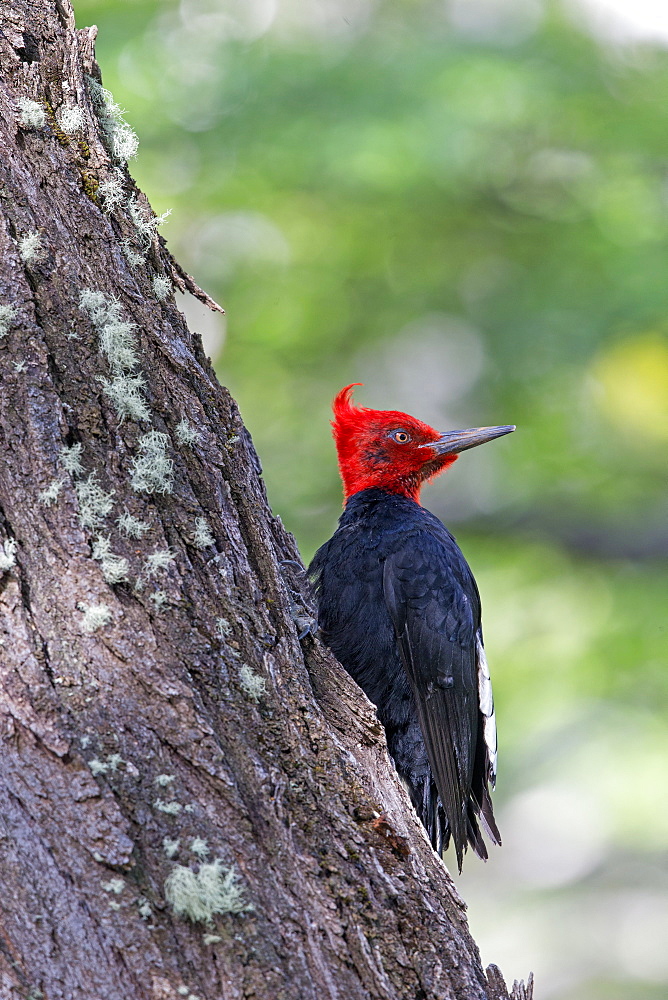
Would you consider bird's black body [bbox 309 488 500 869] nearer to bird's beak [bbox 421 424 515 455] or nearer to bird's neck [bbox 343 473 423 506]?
bird's neck [bbox 343 473 423 506]

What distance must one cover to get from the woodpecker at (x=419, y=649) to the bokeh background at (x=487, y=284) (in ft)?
10.1

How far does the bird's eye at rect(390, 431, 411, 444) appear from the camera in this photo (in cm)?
366

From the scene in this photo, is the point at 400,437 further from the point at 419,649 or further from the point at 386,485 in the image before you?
the point at 419,649

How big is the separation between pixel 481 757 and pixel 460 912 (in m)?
1.34

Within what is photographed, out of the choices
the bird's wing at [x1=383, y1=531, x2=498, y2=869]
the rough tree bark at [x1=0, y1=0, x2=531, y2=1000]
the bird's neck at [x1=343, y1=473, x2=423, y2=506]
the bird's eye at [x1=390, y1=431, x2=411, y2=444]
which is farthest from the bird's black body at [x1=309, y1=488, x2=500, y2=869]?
the rough tree bark at [x1=0, y1=0, x2=531, y2=1000]

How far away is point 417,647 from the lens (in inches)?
120

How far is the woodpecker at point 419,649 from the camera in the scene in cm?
299

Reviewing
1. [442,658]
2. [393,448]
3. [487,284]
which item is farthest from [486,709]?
[487,284]

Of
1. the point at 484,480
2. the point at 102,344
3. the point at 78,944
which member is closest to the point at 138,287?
the point at 102,344

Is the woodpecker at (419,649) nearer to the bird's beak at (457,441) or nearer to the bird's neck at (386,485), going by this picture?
the bird's neck at (386,485)

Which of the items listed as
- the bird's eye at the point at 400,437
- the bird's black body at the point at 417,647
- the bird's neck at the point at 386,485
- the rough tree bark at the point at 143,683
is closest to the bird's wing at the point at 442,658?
the bird's black body at the point at 417,647

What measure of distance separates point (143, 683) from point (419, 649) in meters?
1.55

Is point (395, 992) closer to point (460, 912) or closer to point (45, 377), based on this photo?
point (460, 912)

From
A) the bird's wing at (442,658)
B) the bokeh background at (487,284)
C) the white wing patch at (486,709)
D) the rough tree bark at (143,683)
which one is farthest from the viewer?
the bokeh background at (487,284)
